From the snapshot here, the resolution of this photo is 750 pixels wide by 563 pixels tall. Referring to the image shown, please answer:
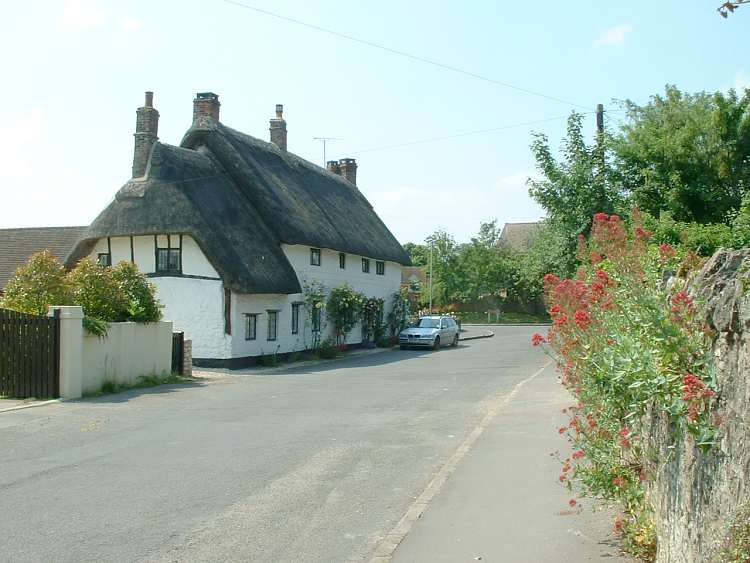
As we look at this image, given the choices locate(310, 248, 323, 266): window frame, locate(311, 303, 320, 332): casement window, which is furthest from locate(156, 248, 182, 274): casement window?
locate(310, 248, 323, 266): window frame

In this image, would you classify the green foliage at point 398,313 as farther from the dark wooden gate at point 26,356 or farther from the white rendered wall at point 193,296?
the dark wooden gate at point 26,356

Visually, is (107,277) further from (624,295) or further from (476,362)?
(624,295)

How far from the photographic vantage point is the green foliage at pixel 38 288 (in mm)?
18266

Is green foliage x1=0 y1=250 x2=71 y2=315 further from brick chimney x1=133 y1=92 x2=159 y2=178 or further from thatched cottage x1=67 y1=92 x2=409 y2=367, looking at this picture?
brick chimney x1=133 y1=92 x2=159 y2=178

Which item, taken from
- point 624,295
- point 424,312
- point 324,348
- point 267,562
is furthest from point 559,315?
point 424,312

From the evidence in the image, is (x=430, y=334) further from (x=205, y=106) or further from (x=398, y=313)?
(x=205, y=106)

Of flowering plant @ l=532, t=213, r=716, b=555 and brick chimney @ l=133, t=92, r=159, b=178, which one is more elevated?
brick chimney @ l=133, t=92, r=159, b=178

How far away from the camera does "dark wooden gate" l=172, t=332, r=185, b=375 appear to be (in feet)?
73.3

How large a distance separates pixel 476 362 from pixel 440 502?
2026 cm

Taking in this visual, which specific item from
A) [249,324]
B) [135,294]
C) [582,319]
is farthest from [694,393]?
[249,324]

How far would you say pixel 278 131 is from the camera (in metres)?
38.2

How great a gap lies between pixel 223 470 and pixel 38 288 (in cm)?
1088

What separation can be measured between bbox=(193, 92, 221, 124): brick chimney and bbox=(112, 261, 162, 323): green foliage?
12548 millimetres

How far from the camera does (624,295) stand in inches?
203
